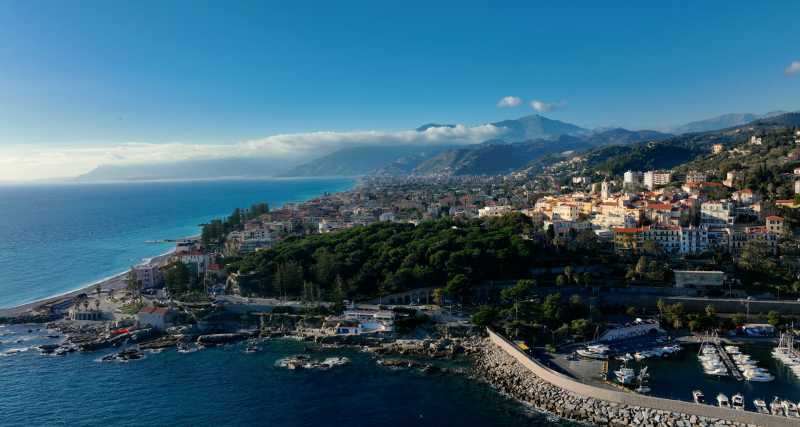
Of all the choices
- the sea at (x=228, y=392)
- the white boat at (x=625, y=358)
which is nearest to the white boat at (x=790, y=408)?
the white boat at (x=625, y=358)

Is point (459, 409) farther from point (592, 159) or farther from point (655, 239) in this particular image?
point (592, 159)

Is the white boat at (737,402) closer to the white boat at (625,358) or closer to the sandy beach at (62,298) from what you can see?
the white boat at (625,358)

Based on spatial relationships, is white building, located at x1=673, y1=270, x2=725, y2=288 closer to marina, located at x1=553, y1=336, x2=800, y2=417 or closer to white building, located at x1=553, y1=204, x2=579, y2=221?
marina, located at x1=553, y1=336, x2=800, y2=417

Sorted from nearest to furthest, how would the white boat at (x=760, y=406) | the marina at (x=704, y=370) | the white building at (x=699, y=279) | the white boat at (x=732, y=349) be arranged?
the white boat at (x=760, y=406), the marina at (x=704, y=370), the white boat at (x=732, y=349), the white building at (x=699, y=279)

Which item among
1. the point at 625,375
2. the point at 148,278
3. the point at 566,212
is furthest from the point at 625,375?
the point at 148,278

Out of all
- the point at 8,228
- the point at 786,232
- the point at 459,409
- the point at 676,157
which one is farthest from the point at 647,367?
the point at 8,228

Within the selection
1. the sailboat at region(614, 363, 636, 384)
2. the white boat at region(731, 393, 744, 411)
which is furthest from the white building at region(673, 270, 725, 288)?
the white boat at region(731, 393, 744, 411)

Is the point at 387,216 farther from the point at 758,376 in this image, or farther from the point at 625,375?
the point at 758,376
